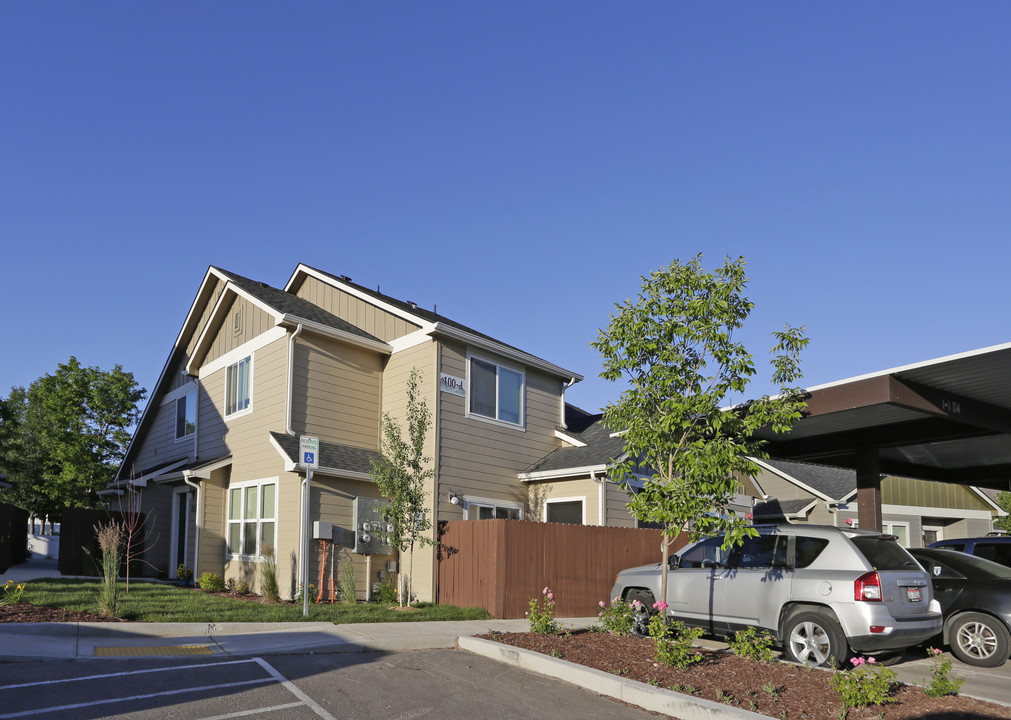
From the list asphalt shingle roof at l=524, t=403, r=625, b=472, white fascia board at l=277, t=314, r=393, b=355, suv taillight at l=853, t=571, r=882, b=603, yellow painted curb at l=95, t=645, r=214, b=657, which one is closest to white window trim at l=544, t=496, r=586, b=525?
asphalt shingle roof at l=524, t=403, r=625, b=472

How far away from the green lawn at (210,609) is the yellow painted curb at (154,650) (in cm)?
167

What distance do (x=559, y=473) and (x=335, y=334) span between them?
5.91 metres

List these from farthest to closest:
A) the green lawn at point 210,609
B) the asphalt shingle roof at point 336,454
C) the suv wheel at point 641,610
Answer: the asphalt shingle roof at point 336,454
the green lawn at point 210,609
the suv wheel at point 641,610

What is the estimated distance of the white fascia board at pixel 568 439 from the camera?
65.6ft

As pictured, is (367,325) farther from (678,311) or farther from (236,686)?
(236,686)

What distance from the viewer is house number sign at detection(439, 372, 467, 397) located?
1741cm

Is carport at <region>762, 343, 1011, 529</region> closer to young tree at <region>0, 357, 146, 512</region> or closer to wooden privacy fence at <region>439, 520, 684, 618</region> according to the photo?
wooden privacy fence at <region>439, 520, 684, 618</region>

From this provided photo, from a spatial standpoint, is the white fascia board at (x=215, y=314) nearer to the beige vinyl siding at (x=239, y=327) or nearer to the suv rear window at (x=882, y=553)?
the beige vinyl siding at (x=239, y=327)

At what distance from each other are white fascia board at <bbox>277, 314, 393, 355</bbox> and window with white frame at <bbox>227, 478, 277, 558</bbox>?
3.33 meters

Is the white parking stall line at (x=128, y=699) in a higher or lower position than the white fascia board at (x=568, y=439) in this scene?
lower

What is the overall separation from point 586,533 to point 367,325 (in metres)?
7.37

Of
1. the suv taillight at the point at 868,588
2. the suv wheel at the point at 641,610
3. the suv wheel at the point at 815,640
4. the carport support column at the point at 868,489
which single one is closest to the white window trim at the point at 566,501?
the suv wheel at the point at 641,610

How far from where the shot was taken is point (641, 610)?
11742 mm

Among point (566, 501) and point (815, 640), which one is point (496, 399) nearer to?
point (566, 501)
